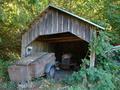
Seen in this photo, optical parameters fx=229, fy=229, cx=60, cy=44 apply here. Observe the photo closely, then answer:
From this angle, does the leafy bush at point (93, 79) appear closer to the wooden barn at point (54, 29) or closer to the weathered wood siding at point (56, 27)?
the wooden barn at point (54, 29)

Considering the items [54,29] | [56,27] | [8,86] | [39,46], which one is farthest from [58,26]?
[8,86]

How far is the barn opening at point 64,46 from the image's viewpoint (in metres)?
13.2

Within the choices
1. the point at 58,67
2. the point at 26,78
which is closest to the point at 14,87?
the point at 26,78

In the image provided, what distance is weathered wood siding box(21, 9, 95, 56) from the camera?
10242 millimetres

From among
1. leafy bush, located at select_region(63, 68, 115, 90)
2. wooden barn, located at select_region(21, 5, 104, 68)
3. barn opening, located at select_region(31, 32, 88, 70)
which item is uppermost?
wooden barn, located at select_region(21, 5, 104, 68)

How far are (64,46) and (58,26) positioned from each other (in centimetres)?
525

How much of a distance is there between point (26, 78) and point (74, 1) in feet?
26.7

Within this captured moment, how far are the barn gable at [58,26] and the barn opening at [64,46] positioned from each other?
959 mm

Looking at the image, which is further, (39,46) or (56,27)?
(39,46)

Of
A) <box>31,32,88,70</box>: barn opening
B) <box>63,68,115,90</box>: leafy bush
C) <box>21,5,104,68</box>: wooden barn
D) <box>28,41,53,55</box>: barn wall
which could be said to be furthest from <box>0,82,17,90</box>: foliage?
<box>31,32,88,70</box>: barn opening

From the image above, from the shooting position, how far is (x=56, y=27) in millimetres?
10883

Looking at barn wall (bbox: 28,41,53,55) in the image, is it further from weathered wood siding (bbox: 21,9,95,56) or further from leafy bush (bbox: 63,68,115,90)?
leafy bush (bbox: 63,68,115,90)

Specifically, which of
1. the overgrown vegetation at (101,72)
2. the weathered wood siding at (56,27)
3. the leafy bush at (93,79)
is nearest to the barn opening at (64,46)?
the weathered wood siding at (56,27)

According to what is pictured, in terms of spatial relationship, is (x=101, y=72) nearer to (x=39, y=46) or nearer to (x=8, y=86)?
(x=8, y=86)
